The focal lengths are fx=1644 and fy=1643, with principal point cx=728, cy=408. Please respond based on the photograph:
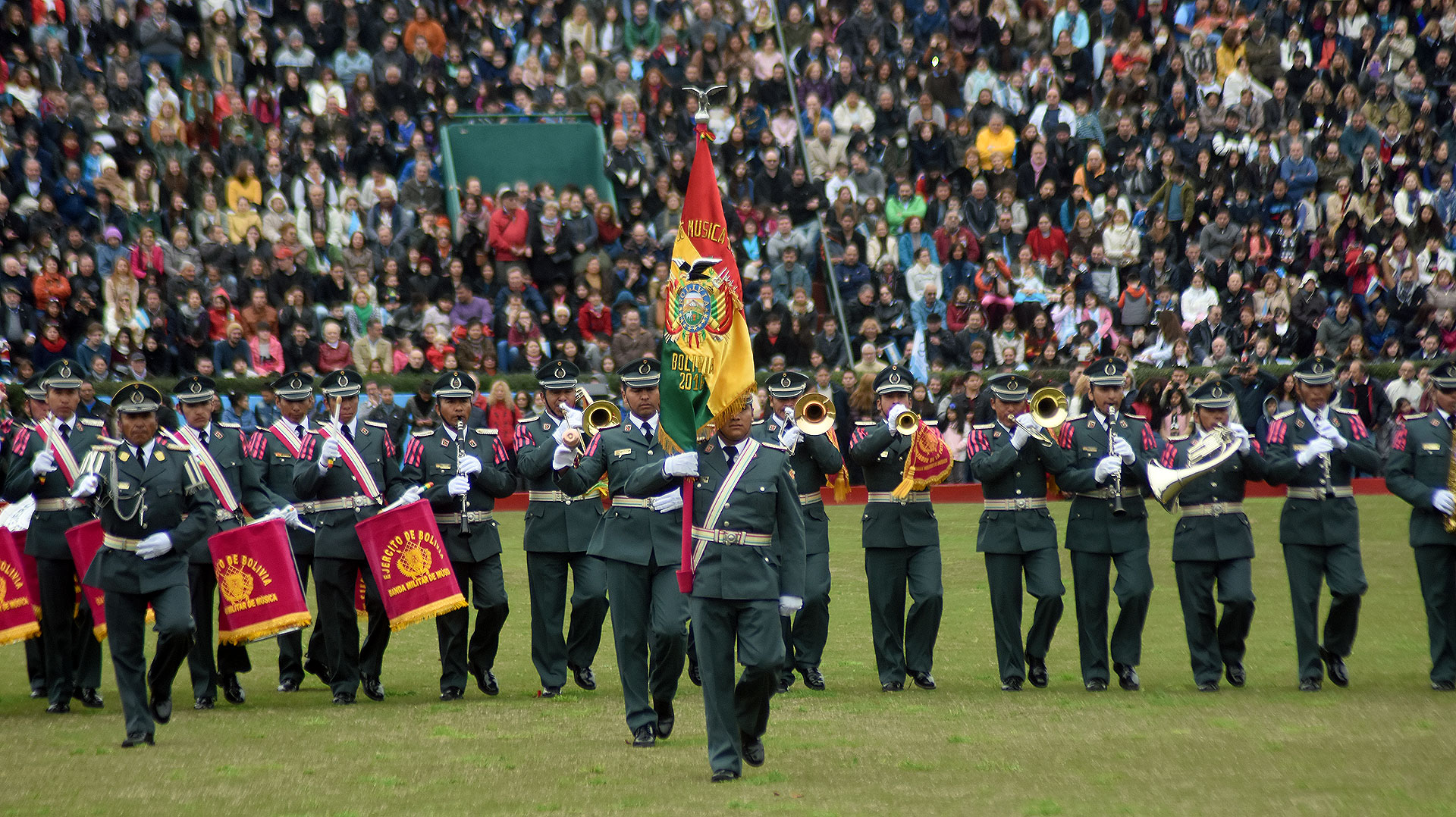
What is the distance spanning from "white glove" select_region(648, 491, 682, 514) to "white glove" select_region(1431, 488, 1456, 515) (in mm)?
5061

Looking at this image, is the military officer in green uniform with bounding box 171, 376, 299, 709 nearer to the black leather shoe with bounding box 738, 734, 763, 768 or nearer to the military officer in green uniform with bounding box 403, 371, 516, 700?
the military officer in green uniform with bounding box 403, 371, 516, 700

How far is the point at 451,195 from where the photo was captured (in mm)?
23062

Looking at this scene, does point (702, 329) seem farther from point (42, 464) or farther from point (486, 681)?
point (42, 464)

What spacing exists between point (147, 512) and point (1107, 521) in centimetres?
628

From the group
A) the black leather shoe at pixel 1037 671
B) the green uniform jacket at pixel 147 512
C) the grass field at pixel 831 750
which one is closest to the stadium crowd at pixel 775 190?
the grass field at pixel 831 750

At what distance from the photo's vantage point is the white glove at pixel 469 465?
11336 mm

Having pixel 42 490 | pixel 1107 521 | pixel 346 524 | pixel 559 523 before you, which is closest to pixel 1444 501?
pixel 1107 521

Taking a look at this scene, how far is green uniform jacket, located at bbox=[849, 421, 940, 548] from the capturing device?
458 inches

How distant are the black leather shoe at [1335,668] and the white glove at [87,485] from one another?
790cm

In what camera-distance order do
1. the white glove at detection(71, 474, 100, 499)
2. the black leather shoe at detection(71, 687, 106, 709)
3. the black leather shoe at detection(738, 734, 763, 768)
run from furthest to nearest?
the black leather shoe at detection(71, 687, 106, 709)
the white glove at detection(71, 474, 100, 499)
the black leather shoe at detection(738, 734, 763, 768)

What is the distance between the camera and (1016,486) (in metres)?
11.5

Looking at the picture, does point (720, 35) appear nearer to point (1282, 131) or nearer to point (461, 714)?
point (1282, 131)

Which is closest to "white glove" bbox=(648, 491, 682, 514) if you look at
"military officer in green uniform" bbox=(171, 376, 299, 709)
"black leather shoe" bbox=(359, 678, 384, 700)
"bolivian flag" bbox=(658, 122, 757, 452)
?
"bolivian flag" bbox=(658, 122, 757, 452)

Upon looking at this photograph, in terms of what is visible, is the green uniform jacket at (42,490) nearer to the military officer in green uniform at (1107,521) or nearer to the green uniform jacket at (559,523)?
the green uniform jacket at (559,523)
